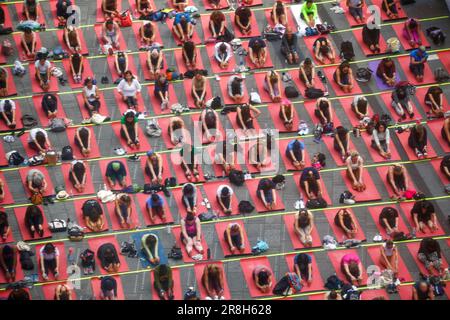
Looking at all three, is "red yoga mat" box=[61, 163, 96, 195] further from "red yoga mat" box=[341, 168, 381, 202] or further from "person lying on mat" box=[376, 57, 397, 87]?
"person lying on mat" box=[376, 57, 397, 87]

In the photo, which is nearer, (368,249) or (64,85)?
(368,249)

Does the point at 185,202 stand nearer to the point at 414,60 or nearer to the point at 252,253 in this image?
the point at 252,253

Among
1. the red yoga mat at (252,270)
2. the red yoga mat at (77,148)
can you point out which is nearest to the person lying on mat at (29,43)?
the red yoga mat at (77,148)

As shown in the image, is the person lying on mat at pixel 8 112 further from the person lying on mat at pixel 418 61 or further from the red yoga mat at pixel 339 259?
the person lying on mat at pixel 418 61

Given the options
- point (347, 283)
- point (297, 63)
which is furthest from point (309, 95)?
point (347, 283)

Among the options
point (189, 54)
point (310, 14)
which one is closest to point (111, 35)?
point (189, 54)

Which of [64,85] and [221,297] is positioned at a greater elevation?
[64,85]
